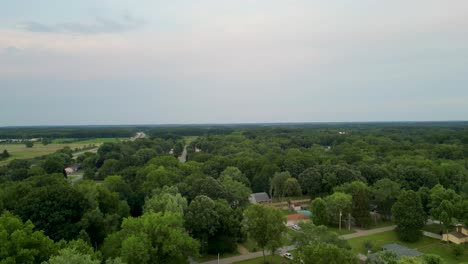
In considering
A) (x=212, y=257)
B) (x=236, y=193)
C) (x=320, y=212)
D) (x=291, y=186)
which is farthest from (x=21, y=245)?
(x=291, y=186)

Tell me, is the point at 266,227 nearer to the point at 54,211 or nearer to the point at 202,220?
the point at 202,220

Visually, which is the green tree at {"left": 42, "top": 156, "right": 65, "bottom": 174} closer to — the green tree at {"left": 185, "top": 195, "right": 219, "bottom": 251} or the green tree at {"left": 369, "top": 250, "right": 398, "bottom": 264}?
the green tree at {"left": 185, "top": 195, "right": 219, "bottom": 251}

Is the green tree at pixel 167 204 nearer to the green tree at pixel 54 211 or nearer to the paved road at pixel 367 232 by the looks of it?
the green tree at pixel 54 211

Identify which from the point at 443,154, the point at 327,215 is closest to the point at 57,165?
the point at 327,215

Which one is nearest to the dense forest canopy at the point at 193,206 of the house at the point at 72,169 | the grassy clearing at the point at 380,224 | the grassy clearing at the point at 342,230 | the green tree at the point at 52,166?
the green tree at the point at 52,166

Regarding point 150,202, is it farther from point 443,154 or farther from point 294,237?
point 443,154
